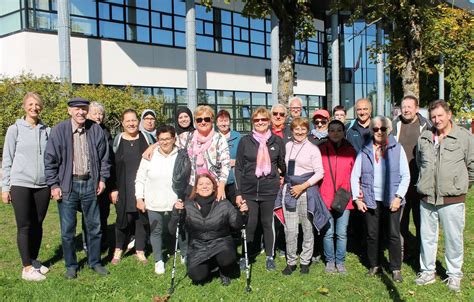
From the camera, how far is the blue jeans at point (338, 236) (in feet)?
17.9

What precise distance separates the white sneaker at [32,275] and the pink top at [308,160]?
3.38 meters

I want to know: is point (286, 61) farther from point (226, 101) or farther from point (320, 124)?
point (226, 101)

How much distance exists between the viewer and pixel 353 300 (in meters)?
4.68

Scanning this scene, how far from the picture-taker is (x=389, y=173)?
509 centimetres

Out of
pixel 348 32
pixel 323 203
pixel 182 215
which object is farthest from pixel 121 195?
pixel 348 32

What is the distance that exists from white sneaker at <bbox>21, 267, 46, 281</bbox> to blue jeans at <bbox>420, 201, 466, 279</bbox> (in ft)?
15.0

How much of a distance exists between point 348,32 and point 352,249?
30688mm

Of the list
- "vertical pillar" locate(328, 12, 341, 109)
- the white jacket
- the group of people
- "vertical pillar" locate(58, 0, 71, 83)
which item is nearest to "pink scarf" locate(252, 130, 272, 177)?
the group of people

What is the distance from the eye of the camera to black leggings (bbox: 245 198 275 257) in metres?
5.64

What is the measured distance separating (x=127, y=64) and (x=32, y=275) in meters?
17.1

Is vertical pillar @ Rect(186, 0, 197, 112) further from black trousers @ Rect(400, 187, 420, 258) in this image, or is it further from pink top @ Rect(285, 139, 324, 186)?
black trousers @ Rect(400, 187, 420, 258)

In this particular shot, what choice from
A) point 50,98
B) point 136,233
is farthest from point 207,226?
point 50,98

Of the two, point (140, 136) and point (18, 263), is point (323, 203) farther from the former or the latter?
point (18, 263)

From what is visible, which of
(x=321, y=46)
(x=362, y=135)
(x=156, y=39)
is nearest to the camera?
(x=362, y=135)
